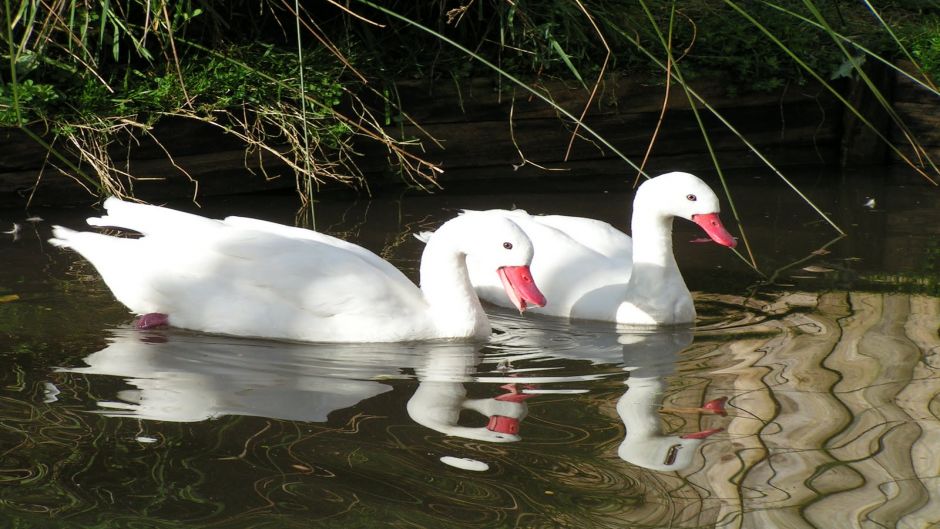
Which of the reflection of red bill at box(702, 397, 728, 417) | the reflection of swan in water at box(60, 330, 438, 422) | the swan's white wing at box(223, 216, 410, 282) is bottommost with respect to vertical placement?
the reflection of swan in water at box(60, 330, 438, 422)

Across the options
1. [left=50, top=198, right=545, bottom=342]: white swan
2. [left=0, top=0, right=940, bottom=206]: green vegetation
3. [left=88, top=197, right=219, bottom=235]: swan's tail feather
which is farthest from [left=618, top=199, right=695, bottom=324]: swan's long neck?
[left=88, top=197, right=219, bottom=235]: swan's tail feather

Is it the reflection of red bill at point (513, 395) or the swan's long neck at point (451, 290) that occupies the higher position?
the swan's long neck at point (451, 290)

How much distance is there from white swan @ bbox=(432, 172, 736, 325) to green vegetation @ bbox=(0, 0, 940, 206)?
1001 mm

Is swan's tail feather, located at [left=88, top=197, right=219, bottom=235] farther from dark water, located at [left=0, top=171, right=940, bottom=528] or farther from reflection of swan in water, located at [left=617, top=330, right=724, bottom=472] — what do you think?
reflection of swan in water, located at [left=617, top=330, right=724, bottom=472]

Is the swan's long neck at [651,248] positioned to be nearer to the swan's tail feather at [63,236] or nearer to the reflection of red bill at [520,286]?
the reflection of red bill at [520,286]

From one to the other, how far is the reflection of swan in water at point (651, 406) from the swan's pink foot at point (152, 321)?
1.85 metres

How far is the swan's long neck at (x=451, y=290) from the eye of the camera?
5.00m

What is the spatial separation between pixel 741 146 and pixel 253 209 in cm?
364

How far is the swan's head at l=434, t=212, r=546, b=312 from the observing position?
4816 millimetres

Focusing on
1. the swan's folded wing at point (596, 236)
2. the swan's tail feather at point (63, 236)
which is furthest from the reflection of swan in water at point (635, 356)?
the swan's tail feather at point (63, 236)

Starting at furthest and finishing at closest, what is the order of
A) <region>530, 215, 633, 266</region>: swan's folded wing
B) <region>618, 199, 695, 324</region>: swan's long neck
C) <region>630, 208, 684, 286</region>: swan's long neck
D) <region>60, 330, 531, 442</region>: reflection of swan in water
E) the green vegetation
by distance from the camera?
the green vegetation → <region>530, 215, 633, 266</region>: swan's folded wing → <region>630, 208, 684, 286</region>: swan's long neck → <region>618, 199, 695, 324</region>: swan's long neck → <region>60, 330, 531, 442</region>: reflection of swan in water

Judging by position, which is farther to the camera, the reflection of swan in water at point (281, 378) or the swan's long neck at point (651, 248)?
the swan's long neck at point (651, 248)

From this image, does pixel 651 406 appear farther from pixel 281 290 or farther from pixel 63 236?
pixel 63 236

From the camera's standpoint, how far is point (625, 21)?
8.12 m
